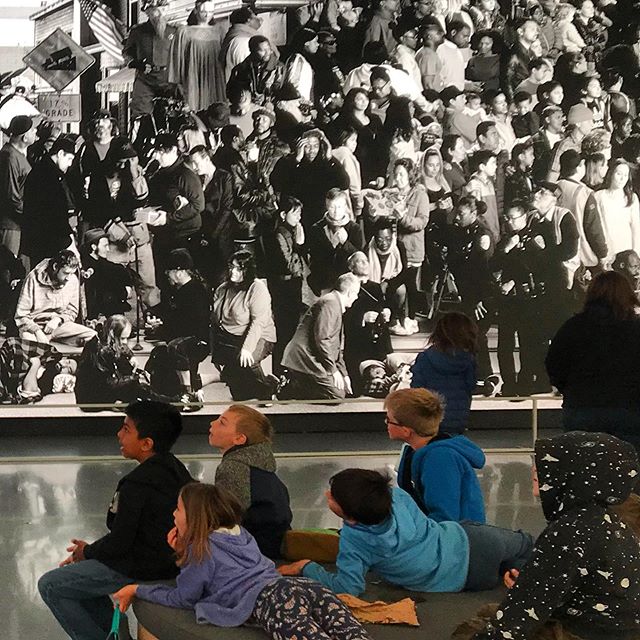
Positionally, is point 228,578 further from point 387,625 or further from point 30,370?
point 30,370

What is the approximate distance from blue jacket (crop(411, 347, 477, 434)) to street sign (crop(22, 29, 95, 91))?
5663 millimetres

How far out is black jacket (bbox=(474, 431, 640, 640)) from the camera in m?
3.16

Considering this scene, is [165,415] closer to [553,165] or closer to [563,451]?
[563,451]

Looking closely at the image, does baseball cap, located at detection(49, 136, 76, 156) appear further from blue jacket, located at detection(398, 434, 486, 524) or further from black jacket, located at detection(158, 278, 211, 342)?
blue jacket, located at detection(398, 434, 486, 524)

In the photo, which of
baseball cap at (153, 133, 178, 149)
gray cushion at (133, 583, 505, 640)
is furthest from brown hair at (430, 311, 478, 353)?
baseball cap at (153, 133, 178, 149)

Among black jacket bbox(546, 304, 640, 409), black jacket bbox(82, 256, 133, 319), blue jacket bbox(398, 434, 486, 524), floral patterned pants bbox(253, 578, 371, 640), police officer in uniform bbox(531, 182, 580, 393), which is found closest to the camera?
floral patterned pants bbox(253, 578, 371, 640)

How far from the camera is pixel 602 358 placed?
5309mm

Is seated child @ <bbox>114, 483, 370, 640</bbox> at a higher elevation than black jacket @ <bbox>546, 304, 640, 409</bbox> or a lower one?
lower

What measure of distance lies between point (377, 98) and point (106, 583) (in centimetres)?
744

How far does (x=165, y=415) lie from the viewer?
4469 millimetres

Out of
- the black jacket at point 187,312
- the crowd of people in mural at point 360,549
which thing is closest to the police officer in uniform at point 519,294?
the black jacket at point 187,312

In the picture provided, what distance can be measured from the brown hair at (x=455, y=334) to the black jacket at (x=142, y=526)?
2503mm

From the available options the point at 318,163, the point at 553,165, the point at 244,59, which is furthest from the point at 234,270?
the point at 553,165

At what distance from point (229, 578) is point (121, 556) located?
68 centimetres
